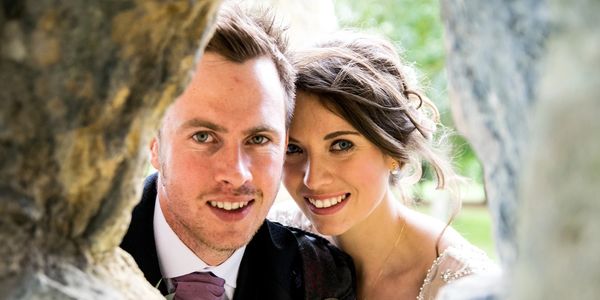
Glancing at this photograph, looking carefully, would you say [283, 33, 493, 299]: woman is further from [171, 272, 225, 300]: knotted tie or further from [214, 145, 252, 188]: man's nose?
[171, 272, 225, 300]: knotted tie

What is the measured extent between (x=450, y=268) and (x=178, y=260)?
1.18 meters

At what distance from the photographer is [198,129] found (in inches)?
111

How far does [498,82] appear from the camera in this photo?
1.23 m

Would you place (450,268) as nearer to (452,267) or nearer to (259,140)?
(452,267)

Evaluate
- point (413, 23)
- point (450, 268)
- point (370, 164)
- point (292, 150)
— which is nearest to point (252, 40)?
point (292, 150)

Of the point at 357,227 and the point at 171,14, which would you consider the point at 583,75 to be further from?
the point at 357,227

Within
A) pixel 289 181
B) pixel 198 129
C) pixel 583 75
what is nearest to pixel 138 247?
pixel 198 129

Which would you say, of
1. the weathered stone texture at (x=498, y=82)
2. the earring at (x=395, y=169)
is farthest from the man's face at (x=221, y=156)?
the weathered stone texture at (x=498, y=82)

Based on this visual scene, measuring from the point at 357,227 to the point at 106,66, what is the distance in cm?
218

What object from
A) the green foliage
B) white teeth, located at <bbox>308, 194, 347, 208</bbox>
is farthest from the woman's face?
the green foliage

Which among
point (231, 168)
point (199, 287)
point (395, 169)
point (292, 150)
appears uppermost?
point (395, 169)

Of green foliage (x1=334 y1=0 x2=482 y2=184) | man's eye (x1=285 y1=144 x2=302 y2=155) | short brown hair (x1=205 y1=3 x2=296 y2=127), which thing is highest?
green foliage (x1=334 y1=0 x2=482 y2=184)

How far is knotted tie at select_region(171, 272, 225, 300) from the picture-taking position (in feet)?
9.27

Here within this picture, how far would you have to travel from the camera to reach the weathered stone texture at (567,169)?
929 millimetres
